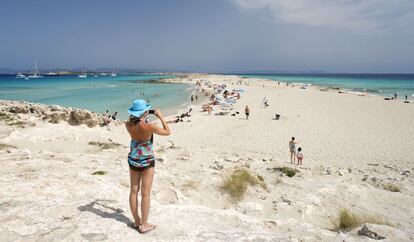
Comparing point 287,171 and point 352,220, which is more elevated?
point 352,220

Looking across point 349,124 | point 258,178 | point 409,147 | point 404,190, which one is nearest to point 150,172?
point 258,178

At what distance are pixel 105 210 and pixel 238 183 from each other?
338cm

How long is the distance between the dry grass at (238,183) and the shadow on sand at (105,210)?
2924 mm

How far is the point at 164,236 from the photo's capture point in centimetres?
424

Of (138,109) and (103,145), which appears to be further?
(103,145)

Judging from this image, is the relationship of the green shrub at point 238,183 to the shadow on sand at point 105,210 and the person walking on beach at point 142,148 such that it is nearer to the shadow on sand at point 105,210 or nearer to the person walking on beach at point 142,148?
the shadow on sand at point 105,210

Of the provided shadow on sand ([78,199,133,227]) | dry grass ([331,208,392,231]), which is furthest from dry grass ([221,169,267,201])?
shadow on sand ([78,199,133,227])

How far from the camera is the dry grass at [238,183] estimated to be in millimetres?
7207

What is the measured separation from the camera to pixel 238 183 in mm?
7418

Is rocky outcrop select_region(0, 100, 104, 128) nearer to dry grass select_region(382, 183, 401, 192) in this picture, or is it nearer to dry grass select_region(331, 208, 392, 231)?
dry grass select_region(331, 208, 392, 231)

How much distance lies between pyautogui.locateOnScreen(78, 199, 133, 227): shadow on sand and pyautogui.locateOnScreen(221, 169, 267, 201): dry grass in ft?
9.59

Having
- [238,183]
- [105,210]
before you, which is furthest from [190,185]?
[105,210]

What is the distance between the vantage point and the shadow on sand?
468cm

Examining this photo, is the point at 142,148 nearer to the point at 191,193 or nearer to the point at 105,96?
the point at 191,193
